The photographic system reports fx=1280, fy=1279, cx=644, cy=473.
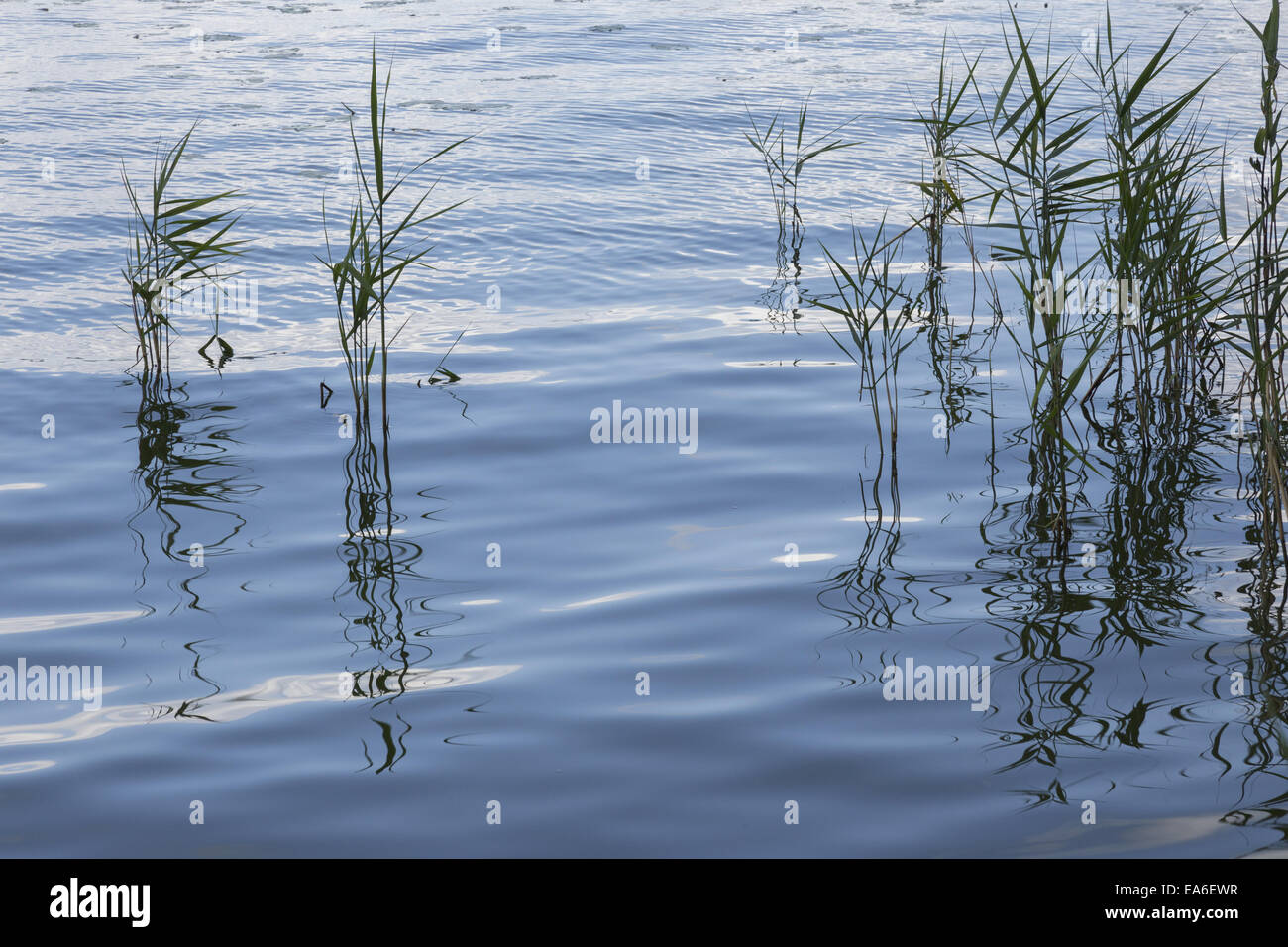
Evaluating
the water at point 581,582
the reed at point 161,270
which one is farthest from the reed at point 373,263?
the reed at point 161,270

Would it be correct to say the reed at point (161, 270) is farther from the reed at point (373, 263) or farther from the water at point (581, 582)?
the reed at point (373, 263)

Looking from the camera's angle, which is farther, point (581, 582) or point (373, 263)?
point (373, 263)

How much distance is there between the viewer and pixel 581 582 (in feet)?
13.2

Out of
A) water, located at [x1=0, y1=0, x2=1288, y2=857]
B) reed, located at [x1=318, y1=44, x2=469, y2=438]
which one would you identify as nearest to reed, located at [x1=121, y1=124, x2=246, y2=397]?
water, located at [x1=0, y1=0, x2=1288, y2=857]

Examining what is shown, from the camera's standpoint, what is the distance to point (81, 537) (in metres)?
4.35

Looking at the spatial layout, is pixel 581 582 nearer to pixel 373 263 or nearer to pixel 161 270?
pixel 161 270

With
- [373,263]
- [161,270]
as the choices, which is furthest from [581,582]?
[373,263]

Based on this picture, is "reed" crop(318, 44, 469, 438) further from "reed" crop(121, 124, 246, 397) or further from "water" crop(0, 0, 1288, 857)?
"reed" crop(121, 124, 246, 397)

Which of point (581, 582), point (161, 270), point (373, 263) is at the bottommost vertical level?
point (581, 582)

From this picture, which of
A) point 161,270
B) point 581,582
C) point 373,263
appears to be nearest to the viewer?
point 581,582

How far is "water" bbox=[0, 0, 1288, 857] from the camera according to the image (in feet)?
9.83

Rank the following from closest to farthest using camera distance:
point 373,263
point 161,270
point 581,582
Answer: point 581,582
point 161,270
point 373,263

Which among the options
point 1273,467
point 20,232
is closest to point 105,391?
point 20,232

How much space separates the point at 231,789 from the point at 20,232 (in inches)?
220
